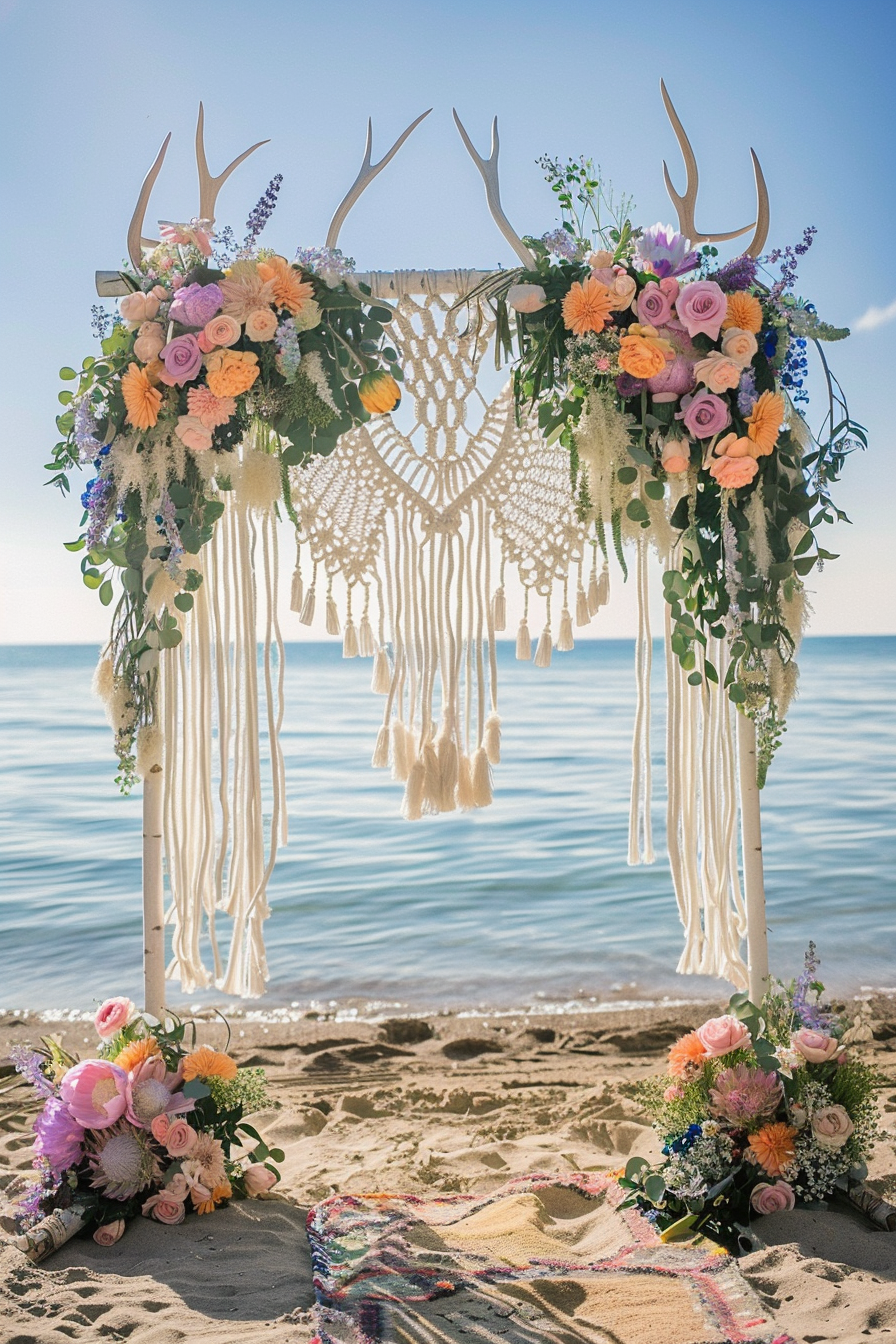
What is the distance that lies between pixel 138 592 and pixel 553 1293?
5.44 ft

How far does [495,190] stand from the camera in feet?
7.79

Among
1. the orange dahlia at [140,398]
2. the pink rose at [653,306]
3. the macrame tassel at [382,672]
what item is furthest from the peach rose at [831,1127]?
the orange dahlia at [140,398]

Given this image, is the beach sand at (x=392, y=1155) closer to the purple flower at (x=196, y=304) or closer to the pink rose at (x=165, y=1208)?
the pink rose at (x=165, y=1208)

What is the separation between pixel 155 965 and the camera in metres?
2.35

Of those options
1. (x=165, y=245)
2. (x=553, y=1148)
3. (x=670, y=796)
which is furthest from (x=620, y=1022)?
(x=165, y=245)

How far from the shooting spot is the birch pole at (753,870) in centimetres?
239

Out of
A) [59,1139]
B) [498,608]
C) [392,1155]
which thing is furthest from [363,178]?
[392,1155]

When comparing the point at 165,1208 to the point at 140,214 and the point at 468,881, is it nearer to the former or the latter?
the point at 140,214

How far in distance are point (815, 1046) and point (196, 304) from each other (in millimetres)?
2144

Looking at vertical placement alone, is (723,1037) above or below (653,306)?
below

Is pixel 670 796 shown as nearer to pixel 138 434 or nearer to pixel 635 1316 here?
pixel 635 1316

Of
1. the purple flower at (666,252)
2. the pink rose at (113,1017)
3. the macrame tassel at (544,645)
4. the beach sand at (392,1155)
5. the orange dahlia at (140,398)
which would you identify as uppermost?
the purple flower at (666,252)

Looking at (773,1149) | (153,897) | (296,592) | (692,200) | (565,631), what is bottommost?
(773,1149)

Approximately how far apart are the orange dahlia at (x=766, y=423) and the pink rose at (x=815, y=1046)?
1306mm
